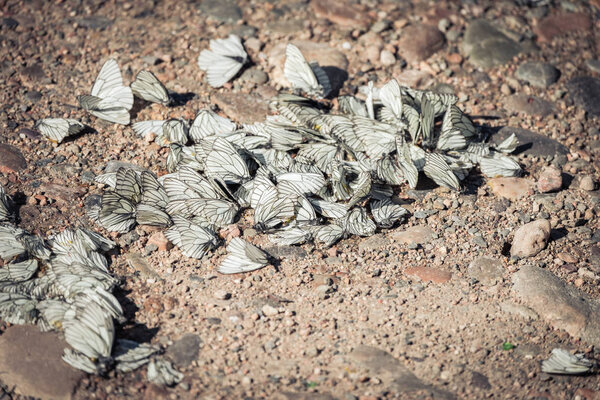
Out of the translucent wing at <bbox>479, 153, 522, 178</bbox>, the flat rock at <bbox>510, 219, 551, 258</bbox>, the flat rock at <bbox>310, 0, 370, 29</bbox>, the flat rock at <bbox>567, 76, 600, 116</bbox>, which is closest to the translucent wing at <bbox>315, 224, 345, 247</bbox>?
the flat rock at <bbox>510, 219, 551, 258</bbox>

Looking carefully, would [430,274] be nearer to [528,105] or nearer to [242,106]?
[242,106]

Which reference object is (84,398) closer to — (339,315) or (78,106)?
(339,315)

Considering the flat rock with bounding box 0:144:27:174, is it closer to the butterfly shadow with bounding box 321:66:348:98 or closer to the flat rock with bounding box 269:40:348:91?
the flat rock with bounding box 269:40:348:91

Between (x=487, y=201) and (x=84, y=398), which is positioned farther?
(x=487, y=201)

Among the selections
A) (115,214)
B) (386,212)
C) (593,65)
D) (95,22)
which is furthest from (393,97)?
(95,22)

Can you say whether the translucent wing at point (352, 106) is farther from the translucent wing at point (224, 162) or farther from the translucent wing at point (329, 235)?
the translucent wing at point (329, 235)

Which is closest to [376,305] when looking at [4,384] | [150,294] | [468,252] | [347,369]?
[347,369]

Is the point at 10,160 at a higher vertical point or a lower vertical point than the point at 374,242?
higher
